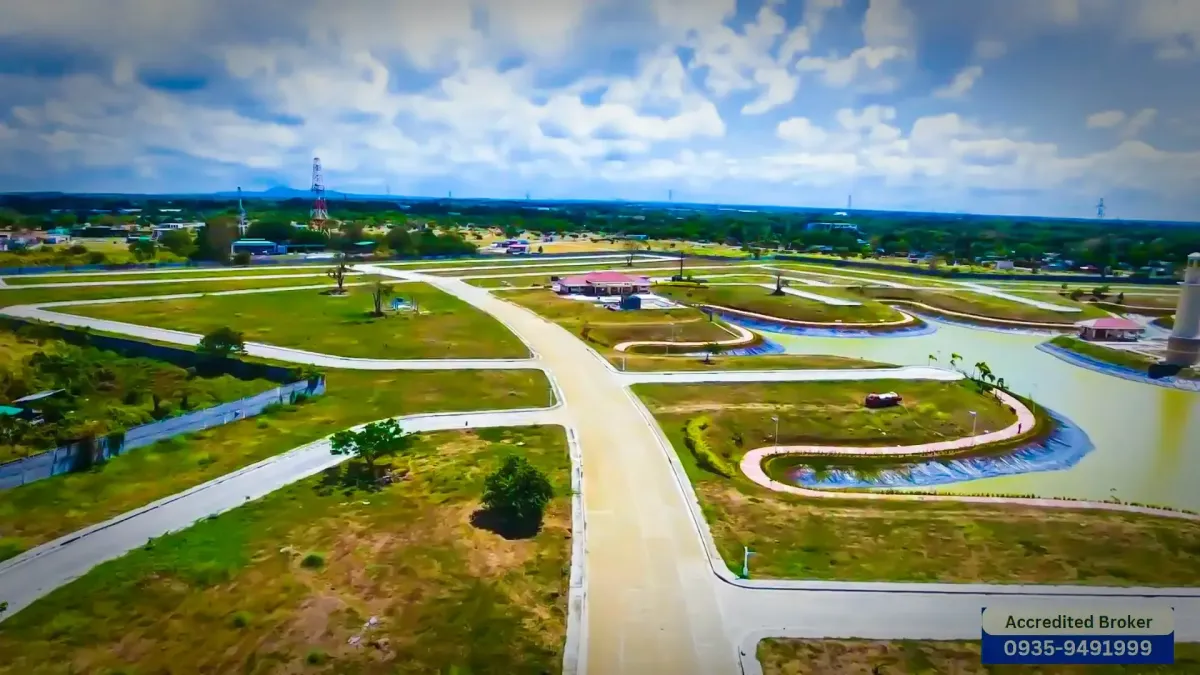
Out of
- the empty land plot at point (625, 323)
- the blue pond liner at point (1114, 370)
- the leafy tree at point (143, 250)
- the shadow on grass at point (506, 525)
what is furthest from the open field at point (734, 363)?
the leafy tree at point (143, 250)

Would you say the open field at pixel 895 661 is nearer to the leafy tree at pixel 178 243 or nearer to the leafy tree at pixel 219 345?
the leafy tree at pixel 219 345

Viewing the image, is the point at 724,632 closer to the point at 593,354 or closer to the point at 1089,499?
the point at 1089,499

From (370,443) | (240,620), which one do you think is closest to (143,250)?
(370,443)

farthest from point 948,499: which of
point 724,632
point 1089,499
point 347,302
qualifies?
point 347,302

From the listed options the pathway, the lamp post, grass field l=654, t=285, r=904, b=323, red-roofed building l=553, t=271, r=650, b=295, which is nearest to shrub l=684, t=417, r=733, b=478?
the lamp post

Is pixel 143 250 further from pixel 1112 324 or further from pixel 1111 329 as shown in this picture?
pixel 1112 324

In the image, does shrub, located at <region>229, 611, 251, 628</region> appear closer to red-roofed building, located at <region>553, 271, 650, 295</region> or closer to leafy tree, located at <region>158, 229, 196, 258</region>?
red-roofed building, located at <region>553, 271, 650, 295</region>

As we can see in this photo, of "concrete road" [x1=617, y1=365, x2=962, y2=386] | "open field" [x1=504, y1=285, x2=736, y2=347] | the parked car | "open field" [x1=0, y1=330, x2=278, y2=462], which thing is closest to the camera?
"open field" [x1=0, y1=330, x2=278, y2=462]
